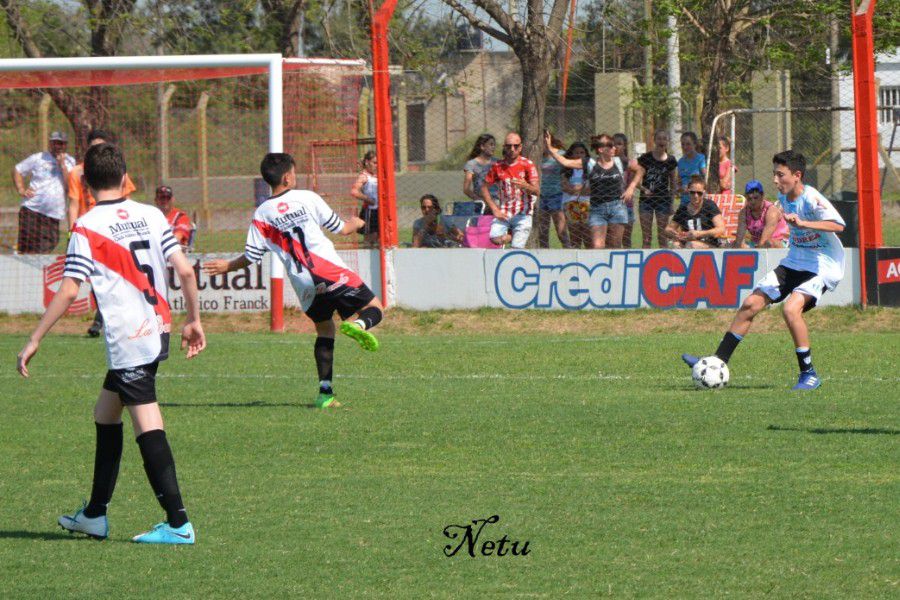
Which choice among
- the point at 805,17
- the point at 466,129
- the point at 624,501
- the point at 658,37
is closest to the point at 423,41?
the point at 466,129

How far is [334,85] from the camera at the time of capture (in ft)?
53.3

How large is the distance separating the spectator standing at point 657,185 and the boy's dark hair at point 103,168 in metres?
10.3

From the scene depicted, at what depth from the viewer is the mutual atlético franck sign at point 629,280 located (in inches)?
581

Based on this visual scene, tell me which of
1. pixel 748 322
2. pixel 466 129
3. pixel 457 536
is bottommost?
pixel 457 536

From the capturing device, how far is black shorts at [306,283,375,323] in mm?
9328

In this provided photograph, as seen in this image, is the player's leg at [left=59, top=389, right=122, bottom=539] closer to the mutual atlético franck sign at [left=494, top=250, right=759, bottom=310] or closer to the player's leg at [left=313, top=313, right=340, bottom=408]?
the player's leg at [left=313, top=313, right=340, bottom=408]

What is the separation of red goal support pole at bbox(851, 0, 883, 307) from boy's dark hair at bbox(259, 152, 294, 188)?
7.74 metres

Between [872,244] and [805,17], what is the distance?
5675mm

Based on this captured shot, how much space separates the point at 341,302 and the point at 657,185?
699cm

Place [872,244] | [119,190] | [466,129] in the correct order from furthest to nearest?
1. [466,129]
2. [872,244]
3. [119,190]

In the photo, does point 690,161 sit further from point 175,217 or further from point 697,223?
point 175,217

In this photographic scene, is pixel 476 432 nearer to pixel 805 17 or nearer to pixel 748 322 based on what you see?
pixel 748 322

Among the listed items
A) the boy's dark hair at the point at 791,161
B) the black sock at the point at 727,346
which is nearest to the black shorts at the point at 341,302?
the black sock at the point at 727,346

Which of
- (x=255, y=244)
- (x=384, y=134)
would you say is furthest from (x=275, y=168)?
(x=384, y=134)
